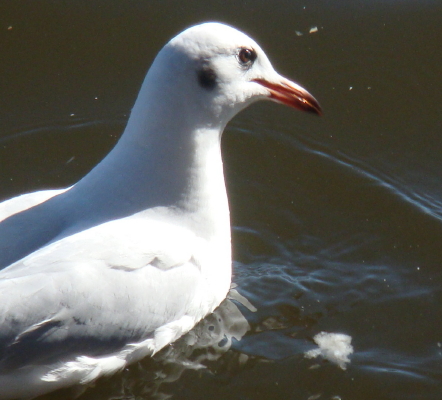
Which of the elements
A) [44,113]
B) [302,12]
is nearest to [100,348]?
[44,113]

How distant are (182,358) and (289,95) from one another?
1603 millimetres

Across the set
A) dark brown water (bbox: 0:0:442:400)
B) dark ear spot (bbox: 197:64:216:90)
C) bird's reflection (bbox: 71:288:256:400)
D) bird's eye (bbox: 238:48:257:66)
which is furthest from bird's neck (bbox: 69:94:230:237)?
dark brown water (bbox: 0:0:442:400)

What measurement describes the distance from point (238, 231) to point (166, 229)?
1317mm

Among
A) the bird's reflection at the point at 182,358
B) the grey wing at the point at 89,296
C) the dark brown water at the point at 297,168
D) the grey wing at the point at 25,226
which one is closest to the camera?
the grey wing at the point at 89,296

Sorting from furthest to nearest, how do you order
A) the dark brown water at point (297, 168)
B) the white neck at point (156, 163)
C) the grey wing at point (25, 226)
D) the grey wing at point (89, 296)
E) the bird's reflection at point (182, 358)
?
the dark brown water at point (297, 168), the bird's reflection at point (182, 358), the white neck at point (156, 163), the grey wing at point (25, 226), the grey wing at point (89, 296)

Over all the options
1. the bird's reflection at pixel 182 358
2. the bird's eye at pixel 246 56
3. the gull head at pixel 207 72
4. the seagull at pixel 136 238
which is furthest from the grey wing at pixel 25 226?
the bird's eye at pixel 246 56

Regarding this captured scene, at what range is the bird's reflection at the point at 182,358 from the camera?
14.4 feet

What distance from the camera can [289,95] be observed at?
176 inches

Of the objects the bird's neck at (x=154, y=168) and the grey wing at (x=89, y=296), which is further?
the bird's neck at (x=154, y=168)

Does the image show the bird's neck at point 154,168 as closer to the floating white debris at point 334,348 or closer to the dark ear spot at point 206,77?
the dark ear spot at point 206,77

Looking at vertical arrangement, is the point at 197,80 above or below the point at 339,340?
above

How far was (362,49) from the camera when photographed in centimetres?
687

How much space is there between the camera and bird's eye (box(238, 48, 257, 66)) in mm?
4105

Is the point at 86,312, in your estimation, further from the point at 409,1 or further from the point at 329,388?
the point at 409,1
